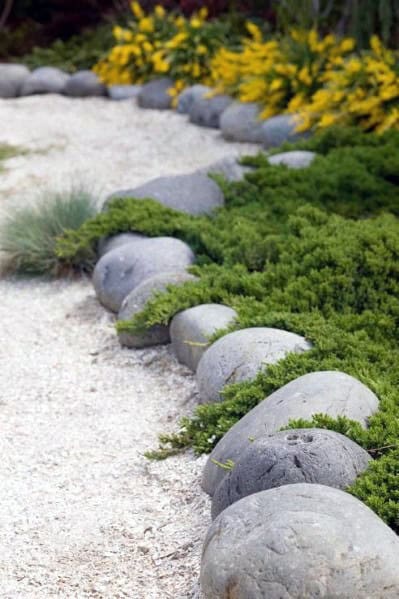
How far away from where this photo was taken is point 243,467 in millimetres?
3102

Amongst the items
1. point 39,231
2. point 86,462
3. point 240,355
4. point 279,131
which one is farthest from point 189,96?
point 86,462

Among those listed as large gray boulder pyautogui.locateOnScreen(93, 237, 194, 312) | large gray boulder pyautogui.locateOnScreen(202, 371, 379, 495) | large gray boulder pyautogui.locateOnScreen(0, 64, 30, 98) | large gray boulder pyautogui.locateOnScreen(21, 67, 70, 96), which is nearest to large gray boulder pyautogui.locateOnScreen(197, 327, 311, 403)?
large gray boulder pyautogui.locateOnScreen(202, 371, 379, 495)

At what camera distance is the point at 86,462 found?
4.00 m

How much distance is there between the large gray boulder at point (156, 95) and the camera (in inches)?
431

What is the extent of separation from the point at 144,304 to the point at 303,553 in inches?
107

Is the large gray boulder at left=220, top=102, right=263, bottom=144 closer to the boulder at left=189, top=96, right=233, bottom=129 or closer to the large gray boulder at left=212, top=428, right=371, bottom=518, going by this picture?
the boulder at left=189, top=96, right=233, bottom=129

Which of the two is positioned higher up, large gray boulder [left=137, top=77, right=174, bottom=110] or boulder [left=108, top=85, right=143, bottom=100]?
large gray boulder [left=137, top=77, right=174, bottom=110]

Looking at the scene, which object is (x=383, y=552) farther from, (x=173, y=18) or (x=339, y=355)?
(x=173, y=18)

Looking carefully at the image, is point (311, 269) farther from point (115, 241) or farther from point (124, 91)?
point (124, 91)

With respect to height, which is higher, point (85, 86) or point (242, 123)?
point (242, 123)

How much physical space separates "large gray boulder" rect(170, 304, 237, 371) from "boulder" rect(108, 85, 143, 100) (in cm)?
721

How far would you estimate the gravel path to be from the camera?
3.23 metres

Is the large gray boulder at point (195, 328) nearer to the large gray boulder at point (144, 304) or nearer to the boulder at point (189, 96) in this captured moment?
the large gray boulder at point (144, 304)

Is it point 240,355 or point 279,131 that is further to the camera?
point 279,131
